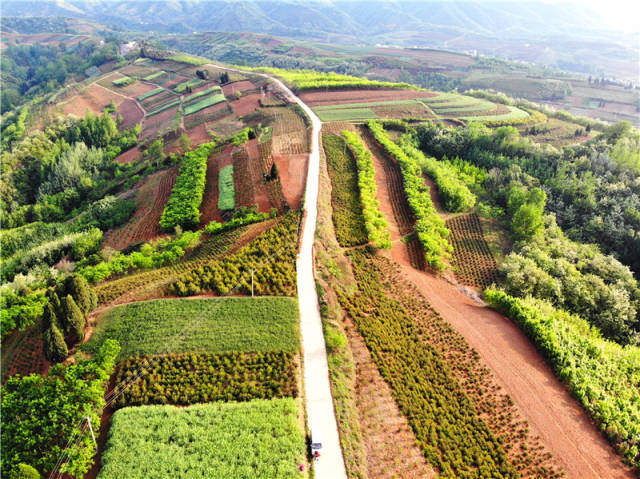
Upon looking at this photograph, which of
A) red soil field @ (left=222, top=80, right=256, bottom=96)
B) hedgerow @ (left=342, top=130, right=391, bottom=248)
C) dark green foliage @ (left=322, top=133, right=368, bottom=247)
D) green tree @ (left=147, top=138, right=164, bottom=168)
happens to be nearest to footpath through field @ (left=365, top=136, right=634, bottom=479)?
hedgerow @ (left=342, top=130, right=391, bottom=248)

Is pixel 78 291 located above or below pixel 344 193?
below

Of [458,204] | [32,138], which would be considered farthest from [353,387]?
[32,138]

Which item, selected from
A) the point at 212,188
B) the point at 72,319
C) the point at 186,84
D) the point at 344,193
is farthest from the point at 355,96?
the point at 72,319

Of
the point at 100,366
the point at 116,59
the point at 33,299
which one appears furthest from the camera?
the point at 116,59

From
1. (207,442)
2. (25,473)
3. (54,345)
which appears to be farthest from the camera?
(54,345)

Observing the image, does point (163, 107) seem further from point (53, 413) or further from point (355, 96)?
point (53, 413)

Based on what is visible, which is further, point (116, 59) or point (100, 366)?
point (116, 59)

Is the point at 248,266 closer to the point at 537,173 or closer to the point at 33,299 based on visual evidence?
the point at 33,299
